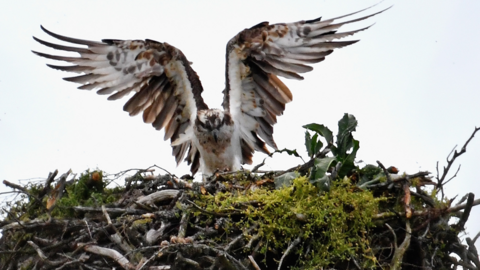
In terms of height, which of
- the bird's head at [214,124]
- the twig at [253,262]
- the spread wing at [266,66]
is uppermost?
the spread wing at [266,66]

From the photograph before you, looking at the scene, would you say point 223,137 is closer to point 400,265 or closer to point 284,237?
point 284,237

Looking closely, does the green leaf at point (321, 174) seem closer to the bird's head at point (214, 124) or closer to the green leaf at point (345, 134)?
the green leaf at point (345, 134)

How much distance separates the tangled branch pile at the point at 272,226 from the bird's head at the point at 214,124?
1316mm

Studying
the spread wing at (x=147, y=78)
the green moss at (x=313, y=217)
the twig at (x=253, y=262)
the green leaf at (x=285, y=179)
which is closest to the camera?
the twig at (x=253, y=262)

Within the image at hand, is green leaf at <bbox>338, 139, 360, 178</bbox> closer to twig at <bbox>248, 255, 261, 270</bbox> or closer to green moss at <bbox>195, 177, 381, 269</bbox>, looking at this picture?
green moss at <bbox>195, 177, 381, 269</bbox>

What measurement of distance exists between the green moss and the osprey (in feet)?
6.09

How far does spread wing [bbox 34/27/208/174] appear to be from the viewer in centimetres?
704

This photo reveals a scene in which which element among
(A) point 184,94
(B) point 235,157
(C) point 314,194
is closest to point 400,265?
(C) point 314,194

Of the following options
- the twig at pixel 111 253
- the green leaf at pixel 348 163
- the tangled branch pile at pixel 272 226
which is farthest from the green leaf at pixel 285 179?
the twig at pixel 111 253

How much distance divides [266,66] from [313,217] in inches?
95.2

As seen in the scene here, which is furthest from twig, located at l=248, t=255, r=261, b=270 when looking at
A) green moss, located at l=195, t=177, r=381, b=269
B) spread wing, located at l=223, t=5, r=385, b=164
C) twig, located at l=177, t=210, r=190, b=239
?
spread wing, located at l=223, t=5, r=385, b=164

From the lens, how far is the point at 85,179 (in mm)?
6121

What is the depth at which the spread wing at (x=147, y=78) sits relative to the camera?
7043 millimetres

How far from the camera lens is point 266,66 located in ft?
23.2
